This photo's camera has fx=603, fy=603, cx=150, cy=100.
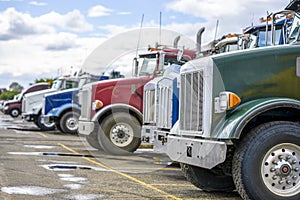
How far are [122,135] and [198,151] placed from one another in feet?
24.0

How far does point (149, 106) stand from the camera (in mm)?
12875

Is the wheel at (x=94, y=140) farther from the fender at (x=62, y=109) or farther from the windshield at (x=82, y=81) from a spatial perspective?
the windshield at (x=82, y=81)

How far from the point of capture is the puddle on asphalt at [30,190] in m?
8.24

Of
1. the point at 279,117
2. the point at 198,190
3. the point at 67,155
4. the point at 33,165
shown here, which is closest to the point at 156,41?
the point at 67,155

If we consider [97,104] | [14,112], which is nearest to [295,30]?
[97,104]

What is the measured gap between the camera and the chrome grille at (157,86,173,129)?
10905 millimetres

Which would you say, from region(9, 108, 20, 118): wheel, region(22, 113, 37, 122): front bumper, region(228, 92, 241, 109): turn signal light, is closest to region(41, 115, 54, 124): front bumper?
region(22, 113, 37, 122): front bumper

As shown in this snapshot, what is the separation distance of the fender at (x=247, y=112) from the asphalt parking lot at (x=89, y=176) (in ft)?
4.99

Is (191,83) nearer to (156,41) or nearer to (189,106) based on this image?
(189,106)

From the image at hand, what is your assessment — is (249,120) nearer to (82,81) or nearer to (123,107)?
(123,107)

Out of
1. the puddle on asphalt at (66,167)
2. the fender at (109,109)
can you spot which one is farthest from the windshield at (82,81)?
the puddle on asphalt at (66,167)

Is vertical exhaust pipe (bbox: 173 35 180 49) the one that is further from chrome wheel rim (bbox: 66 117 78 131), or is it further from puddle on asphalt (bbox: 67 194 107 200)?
chrome wheel rim (bbox: 66 117 78 131)

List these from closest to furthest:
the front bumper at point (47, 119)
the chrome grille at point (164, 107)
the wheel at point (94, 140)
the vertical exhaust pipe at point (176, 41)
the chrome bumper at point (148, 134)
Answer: the chrome grille at point (164, 107)
the chrome bumper at point (148, 134)
the vertical exhaust pipe at point (176, 41)
the wheel at point (94, 140)
the front bumper at point (47, 119)

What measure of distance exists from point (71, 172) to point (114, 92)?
4.77 metres
